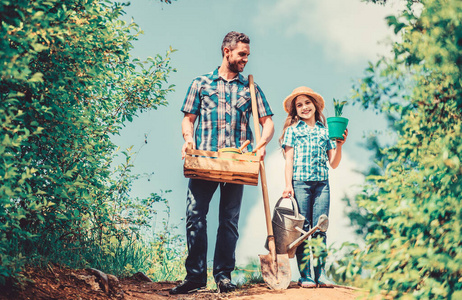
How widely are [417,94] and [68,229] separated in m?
4.23

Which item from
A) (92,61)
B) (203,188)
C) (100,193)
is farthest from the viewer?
(100,193)

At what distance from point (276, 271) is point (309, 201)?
91cm

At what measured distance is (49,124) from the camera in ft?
14.9

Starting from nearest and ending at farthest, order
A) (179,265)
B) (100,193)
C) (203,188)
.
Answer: (203,188) → (100,193) → (179,265)

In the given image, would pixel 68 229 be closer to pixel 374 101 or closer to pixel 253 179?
pixel 253 179

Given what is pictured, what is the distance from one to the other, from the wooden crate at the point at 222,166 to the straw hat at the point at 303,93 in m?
1.30

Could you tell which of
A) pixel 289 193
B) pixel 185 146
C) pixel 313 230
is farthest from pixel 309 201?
pixel 185 146

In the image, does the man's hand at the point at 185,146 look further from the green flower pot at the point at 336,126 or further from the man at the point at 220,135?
the green flower pot at the point at 336,126

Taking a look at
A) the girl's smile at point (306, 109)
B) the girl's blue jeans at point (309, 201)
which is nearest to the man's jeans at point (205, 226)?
the girl's blue jeans at point (309, 201)

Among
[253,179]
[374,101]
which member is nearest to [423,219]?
[374,101]

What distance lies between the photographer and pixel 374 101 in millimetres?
3107

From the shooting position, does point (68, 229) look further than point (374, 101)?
Yes

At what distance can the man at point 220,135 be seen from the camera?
18.0 ft

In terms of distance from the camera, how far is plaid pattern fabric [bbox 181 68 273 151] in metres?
5.45
